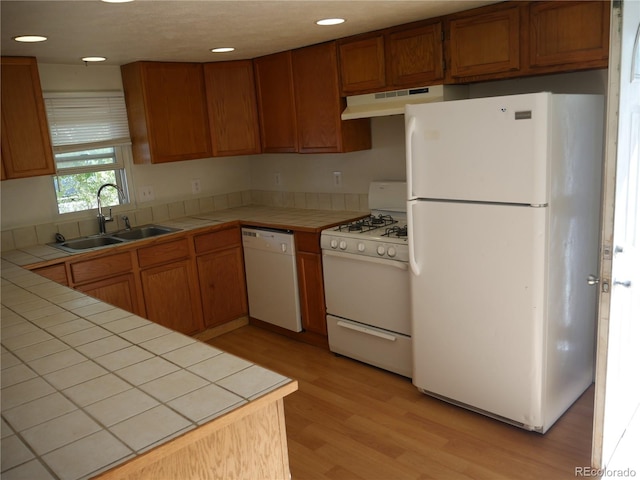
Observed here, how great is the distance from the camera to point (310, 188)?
176 inches

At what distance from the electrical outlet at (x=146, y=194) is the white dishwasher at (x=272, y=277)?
2.79 feet

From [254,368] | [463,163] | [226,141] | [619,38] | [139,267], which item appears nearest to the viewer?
[254,368]

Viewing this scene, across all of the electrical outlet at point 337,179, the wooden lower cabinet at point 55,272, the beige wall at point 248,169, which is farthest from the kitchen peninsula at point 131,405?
the electrical outlet at point 337,179

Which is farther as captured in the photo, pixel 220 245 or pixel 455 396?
pixel 220 245

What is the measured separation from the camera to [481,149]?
2475 mm

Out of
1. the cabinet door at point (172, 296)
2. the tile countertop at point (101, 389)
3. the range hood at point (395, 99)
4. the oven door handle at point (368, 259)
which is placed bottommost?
the cabinet door at point (172, 296)

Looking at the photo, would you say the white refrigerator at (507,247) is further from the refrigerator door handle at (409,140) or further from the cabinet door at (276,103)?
the cabinet door at (276,103)

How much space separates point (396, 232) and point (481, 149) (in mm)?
941

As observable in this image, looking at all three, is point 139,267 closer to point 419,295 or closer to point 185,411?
point 419,295

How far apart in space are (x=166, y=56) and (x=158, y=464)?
10.2 feet

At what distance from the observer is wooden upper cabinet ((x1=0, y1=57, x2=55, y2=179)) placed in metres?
3.21

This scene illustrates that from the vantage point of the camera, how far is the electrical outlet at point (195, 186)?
4.59 meters

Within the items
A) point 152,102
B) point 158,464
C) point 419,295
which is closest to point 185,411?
point 158,464

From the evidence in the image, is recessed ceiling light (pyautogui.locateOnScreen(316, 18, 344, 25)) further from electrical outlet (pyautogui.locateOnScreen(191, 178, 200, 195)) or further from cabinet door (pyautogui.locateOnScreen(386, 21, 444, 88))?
electrical outlet (pyautogui.locateOnScreen(191, 178, 200, 195))
